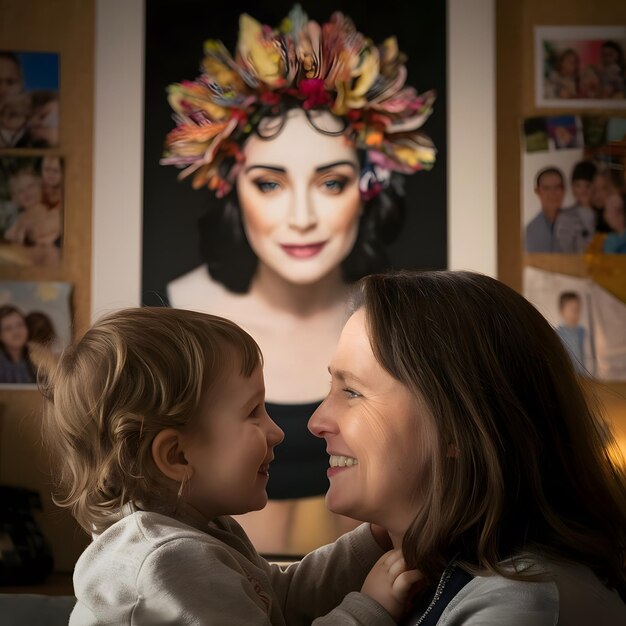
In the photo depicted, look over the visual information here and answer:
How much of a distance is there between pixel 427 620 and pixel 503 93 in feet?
12.7

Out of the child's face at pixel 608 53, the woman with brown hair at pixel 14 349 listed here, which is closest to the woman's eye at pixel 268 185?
the woman with brown hair at pixel 14 349

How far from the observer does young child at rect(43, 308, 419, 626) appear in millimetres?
1318

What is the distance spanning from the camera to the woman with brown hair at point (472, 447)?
1271mm

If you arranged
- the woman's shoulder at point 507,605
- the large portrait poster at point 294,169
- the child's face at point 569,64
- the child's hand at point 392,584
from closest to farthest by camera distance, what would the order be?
the woman's shoulder at point 507,605, the child's hand at point 392,584, the large portrait poster at point 294,169, the child's face at point 569,64

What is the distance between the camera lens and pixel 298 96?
4.66 m

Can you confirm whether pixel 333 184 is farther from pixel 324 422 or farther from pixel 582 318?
pixel 324 422

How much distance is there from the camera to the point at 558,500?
133 centimetres

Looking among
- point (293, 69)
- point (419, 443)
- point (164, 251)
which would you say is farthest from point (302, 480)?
A: point (419, 443)

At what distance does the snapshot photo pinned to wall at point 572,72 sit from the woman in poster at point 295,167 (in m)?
0.62

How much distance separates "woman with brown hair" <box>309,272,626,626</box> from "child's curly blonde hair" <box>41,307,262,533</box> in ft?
0.90

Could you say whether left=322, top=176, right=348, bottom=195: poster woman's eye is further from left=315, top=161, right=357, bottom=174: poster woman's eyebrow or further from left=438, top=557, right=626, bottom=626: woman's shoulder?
left=438, top=557, right=626, bottom=626: woman's shoulder

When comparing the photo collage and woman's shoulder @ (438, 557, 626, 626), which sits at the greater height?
the photo collage

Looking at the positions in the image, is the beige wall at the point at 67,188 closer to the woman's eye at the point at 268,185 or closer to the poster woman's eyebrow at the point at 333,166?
the woman's eye at the point at 268,185

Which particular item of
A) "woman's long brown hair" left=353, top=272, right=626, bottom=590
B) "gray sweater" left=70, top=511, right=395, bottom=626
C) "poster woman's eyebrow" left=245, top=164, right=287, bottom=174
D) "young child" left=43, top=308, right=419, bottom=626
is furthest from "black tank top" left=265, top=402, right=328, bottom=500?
"woman's long brown hair" left=353, top=272, right=626, bottom=590
